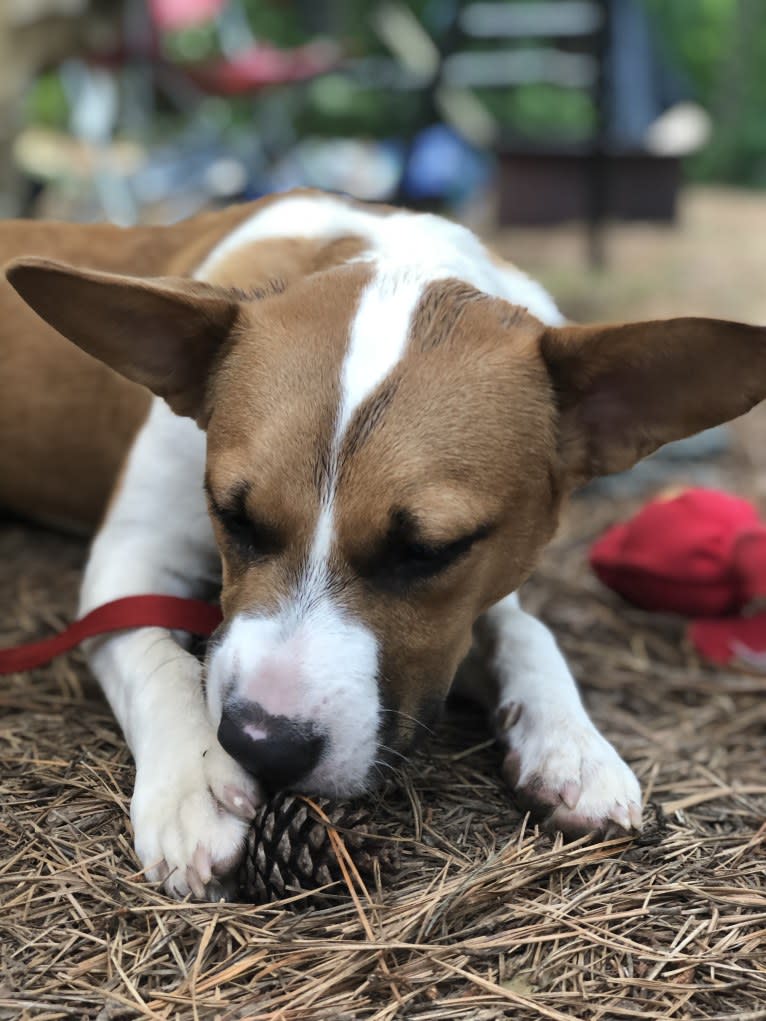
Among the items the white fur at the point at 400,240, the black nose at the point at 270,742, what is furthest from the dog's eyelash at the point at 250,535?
the white fur at the point at 400,240

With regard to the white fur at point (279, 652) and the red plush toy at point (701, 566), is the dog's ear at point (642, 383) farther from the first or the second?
the red plush toy at point (701, 566)

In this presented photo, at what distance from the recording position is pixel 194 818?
2.21 metres

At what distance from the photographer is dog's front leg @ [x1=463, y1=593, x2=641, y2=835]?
7.88 feet

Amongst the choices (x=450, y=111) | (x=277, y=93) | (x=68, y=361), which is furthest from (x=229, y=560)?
(x=277, y=93)

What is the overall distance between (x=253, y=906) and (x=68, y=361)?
7.03 ft

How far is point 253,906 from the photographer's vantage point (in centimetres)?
213

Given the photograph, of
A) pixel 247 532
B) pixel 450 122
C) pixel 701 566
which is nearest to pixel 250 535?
pixel 247 532

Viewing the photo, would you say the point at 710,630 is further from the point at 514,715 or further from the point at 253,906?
the point at 253,906

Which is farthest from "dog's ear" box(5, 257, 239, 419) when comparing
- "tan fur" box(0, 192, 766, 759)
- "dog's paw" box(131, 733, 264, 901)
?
"dog's paw" box(131, 733, 264, 901)

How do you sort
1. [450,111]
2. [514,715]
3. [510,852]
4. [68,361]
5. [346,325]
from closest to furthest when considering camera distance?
[510,852] < [346,325] < [514,715] < [68,361] < [450,111]

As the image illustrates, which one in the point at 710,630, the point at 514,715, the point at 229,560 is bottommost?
the point at 710,630

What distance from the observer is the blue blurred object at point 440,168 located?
886cm

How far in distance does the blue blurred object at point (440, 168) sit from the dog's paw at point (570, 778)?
6651 mm

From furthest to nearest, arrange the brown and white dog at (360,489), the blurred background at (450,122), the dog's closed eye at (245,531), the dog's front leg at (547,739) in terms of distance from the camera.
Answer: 1. the blurred background at (450,122)
2. the dog's front leg at (547,739)
3. the dog's closed eye at (245,531)
4. the brown and white dog at (360,489)
